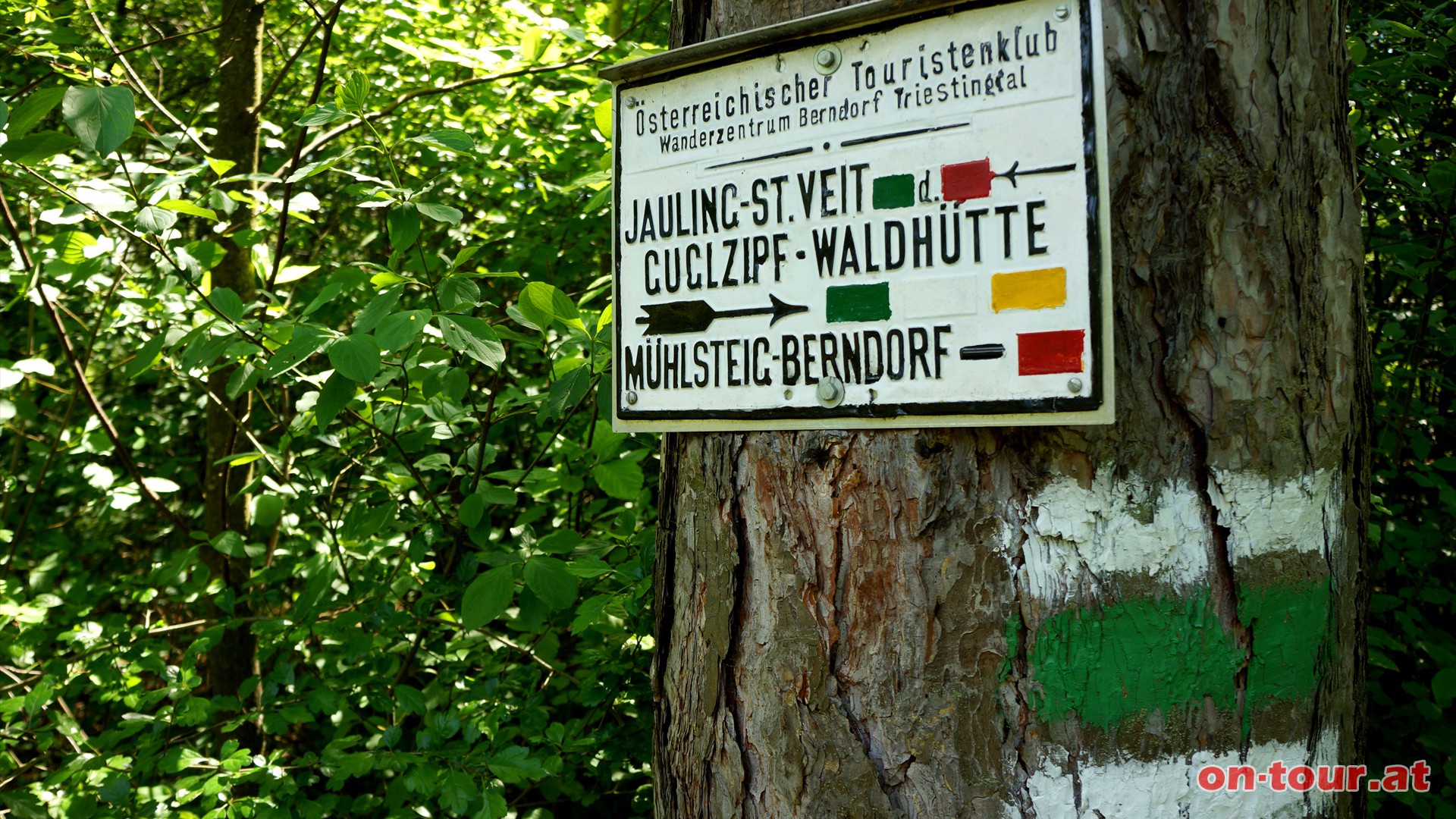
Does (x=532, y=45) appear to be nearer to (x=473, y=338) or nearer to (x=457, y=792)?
(x=473, y=338)

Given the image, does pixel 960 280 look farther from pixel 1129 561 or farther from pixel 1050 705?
pixel 1050 705

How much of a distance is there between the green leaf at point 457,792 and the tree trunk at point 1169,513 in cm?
123

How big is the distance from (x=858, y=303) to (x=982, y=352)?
0.14m

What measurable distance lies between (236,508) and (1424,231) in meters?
3.75

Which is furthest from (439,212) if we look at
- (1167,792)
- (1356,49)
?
(1356,49)

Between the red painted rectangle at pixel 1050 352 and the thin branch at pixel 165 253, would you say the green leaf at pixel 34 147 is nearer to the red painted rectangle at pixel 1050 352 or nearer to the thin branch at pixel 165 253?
the thin branch at pixel 165 253

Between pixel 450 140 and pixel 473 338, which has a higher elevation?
pixel 450 140

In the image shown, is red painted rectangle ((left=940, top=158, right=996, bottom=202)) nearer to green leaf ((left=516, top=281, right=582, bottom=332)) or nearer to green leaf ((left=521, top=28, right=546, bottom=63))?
green leaf ((left=516, top=281, right=582, bottom=332))

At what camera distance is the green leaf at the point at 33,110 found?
171 centimetres

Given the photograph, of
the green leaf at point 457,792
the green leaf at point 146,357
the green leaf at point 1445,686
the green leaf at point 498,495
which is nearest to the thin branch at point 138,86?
the green leaf at point 146,357

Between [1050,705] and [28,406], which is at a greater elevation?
[28,406]

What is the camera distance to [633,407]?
118 centimetres

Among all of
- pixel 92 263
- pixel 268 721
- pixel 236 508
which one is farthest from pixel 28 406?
pixel 268 721

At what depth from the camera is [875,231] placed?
3.22ft
